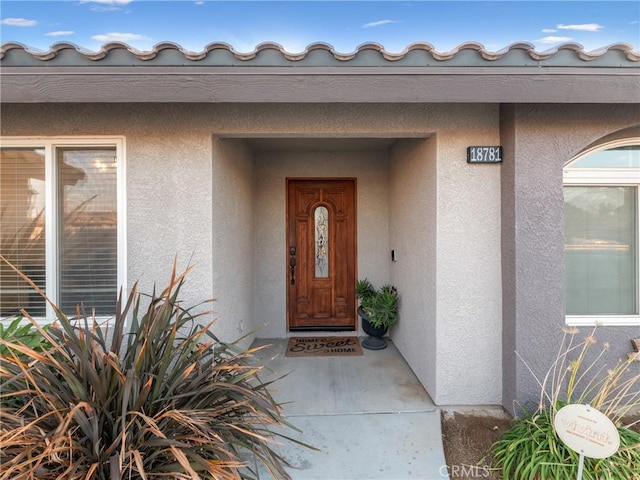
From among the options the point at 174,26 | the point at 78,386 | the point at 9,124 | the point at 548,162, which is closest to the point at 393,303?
the point at 548,162

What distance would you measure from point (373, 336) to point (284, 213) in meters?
2.53

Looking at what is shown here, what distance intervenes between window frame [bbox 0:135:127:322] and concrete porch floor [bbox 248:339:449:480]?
219 centimetres

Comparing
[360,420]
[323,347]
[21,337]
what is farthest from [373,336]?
[21,337]

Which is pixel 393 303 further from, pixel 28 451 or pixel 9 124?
pixel 9 124

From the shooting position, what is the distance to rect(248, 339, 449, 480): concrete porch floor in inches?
101

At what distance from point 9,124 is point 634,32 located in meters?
6.25

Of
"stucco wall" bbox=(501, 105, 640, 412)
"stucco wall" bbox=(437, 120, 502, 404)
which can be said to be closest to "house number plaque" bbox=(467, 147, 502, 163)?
"stucco wall" bbox=(437, 120, 502, 404)

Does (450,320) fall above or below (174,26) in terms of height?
below

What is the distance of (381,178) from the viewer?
5.45 metres

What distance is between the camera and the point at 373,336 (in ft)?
16.5

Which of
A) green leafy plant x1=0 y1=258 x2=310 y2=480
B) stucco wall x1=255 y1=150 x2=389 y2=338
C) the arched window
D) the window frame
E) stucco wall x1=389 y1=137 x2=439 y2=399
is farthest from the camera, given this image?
stucco wall x1=255 y1=150 x2=389 y2=338

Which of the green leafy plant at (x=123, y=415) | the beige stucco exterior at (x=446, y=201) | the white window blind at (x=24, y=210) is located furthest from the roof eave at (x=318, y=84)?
the green leafy plant at (x=123, y=415)

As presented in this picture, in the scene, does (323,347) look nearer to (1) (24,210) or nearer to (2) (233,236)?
(2) (233,236)

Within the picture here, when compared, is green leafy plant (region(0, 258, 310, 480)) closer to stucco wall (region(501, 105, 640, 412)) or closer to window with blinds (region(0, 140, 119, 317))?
window with blinds (region(0, 140, 119, 317))
